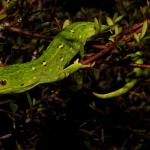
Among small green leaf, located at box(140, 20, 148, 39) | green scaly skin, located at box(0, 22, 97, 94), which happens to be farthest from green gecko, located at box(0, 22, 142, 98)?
small green leaf, located at box(140, 20, 148, 39)

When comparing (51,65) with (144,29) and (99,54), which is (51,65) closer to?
(99,54)

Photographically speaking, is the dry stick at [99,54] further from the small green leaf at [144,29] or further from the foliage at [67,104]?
the foliage at [67,104]

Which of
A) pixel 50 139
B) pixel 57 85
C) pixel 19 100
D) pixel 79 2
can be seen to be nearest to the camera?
pixel 57 85

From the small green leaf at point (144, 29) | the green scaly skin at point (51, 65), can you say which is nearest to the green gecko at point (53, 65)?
the green scaly skin at point (51, 65)

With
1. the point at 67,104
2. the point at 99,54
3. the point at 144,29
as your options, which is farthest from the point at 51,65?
the point at 67,104

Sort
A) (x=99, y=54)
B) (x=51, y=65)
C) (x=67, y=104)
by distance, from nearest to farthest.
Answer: (x=99, y=54)
(x=51, y=65)
(x=67, y=104)

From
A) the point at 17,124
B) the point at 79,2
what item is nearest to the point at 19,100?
the point at 17,124

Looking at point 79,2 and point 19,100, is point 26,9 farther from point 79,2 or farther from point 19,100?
point 79,2

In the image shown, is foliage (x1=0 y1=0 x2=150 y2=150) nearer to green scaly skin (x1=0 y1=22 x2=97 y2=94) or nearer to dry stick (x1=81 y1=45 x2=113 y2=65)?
green scaly skin (x1=0 y1=22 x2=97 y2=94)
